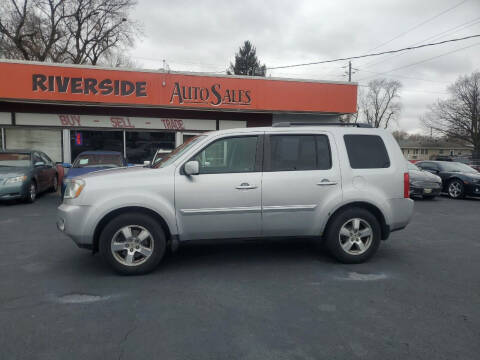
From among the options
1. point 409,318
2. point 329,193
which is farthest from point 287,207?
point 409,318

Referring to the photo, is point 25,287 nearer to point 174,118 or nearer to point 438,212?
point 438,212

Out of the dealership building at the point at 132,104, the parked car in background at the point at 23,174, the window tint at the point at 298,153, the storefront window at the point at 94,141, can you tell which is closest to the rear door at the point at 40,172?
the parked car in background at the point at 23,174

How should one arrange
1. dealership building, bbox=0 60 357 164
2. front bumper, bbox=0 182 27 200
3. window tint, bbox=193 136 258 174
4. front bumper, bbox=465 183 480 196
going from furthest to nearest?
dealership building, bbox=0 60 357 164, front bumper, bbox=465 183 480 196, front bumper, bbox=0 182 27 200, window tint, bbox=193 136 258 174

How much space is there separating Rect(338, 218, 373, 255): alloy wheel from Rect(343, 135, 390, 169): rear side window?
2.52 ft

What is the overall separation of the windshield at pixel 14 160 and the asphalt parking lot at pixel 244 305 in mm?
5434

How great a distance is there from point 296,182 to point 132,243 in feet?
7.12

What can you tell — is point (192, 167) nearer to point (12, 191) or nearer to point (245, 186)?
point (245, 186)

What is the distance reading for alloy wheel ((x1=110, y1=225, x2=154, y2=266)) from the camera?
4254 mm

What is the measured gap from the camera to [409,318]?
3.22 m

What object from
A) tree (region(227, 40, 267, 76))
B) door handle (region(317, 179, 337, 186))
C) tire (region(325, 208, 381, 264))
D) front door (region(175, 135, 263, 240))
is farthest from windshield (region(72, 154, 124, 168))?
tree (region(227, 40, 267, 76))

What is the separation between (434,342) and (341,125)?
299 cm

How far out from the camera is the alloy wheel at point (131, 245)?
4.25 meters

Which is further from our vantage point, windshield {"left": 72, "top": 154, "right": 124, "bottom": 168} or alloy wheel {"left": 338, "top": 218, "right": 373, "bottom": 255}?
windshield {"left": 72, "top": 154, "right": 124, "bottom": 168}

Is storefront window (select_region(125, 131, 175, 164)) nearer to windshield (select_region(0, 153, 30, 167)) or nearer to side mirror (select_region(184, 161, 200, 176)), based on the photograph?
windshield (select_region(0, 153, 30, 167))
